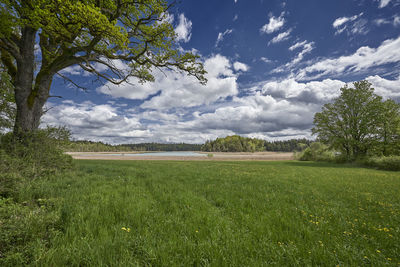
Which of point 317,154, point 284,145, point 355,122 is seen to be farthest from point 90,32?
point 284,145

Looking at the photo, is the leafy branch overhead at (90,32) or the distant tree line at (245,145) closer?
the leafy branch overhead at (90,32)

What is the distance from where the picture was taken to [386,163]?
77.2 feet

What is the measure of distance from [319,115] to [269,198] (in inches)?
1528

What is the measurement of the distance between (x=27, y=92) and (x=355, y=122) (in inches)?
1934

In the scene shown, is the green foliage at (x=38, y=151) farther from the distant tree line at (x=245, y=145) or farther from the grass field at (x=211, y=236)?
the distant tree line at (x=245, y=145)

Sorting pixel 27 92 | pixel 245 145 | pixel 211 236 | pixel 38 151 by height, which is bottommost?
pixel 245 145

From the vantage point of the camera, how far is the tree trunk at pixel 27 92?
916cm

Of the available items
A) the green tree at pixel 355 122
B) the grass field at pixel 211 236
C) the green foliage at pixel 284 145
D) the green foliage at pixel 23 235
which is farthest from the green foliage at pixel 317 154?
the green foliage at pixel 284 145

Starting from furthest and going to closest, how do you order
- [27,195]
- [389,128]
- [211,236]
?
[389,128]
[27,195]
[211,236]

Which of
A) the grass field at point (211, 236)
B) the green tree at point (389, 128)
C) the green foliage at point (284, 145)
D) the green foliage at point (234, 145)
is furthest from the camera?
the green foliage at point (284, 145)

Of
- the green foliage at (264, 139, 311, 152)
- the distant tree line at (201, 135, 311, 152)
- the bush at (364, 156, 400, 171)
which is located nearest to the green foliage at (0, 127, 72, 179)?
the bush at (364, 156, 400, 171)

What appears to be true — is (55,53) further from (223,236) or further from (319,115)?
(319,115)

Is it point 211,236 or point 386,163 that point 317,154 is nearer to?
point 386,163

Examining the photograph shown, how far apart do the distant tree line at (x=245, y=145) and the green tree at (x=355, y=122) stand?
346 feet
